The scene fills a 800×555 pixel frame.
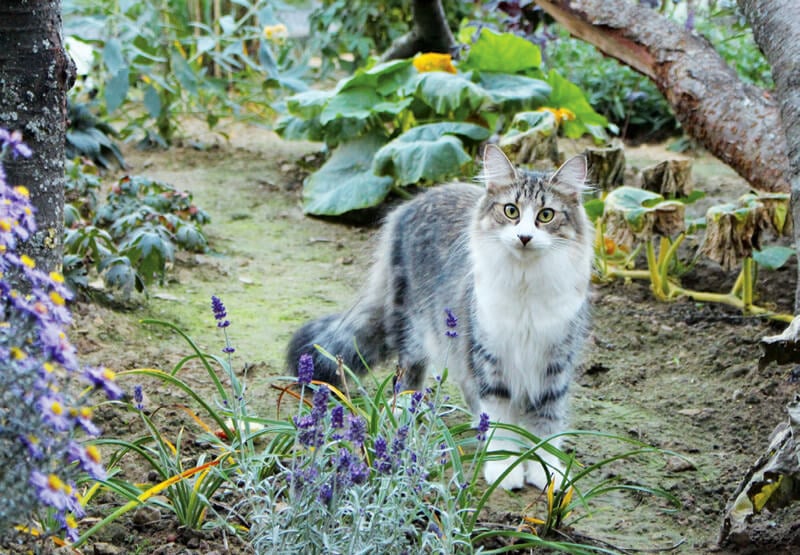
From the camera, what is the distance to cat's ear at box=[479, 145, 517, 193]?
329 cm

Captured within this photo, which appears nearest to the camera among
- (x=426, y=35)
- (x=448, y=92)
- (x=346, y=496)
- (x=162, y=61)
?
(x=346, y=496)

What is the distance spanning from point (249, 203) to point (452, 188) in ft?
8.71

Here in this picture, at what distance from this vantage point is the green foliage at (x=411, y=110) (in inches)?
225

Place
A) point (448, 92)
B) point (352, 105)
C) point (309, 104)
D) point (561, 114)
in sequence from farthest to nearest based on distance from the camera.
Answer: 1. point (309, 104)
2. point (352, 105)
3. point (561, 114)
4. point (448, 92)

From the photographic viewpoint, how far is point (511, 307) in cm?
315

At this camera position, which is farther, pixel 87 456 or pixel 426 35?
pixel 426 35

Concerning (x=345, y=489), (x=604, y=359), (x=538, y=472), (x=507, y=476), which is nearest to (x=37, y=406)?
(x=345, y=489)

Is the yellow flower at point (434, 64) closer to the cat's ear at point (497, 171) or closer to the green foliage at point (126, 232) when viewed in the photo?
the green foliage at point (126, 232)

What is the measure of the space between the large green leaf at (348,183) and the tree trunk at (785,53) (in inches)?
97.9

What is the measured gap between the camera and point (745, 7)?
401 cm

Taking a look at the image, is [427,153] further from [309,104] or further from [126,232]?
[126,232]

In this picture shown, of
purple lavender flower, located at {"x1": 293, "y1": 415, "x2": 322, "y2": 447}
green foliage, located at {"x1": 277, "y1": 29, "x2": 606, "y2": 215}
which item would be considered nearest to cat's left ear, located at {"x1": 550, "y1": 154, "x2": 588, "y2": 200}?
purple lavender flower, located at {"x1": 293, "y1": 415, "x2": 322, "y2": 447}

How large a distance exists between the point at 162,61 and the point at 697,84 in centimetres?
381

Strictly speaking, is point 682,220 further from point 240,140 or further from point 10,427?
point 240,140
